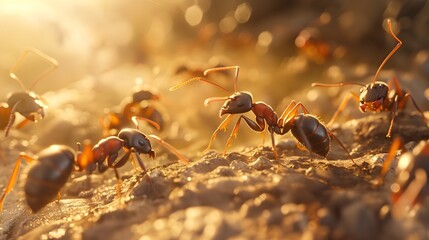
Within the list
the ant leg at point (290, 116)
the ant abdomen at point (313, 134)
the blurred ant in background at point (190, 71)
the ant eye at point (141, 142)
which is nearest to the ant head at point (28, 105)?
the ant eye at point (141, 142)

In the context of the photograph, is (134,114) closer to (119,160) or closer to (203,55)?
(119,160)

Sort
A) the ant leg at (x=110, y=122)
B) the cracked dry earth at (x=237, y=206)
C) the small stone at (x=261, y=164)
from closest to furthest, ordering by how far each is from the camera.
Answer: the cracked dry earth at (x=237, y=206) → the small stone at (x=261, y=164) → the ant leg at (x=110, y=122)

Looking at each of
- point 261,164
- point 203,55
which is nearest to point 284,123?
point 261,164

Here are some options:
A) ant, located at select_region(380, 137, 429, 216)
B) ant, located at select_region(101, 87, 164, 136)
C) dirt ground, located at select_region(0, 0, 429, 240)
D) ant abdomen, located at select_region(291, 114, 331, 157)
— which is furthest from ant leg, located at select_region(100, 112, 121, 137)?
ant, located at select_region(380, 137, 429, 216)

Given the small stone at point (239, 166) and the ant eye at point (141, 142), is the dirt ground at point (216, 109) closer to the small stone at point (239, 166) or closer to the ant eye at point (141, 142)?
the small stone at point (239, 166)

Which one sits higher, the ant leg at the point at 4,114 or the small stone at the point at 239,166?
the ant leg at the point at 4,114

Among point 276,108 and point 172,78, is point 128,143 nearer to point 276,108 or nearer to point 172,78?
point 276,108
